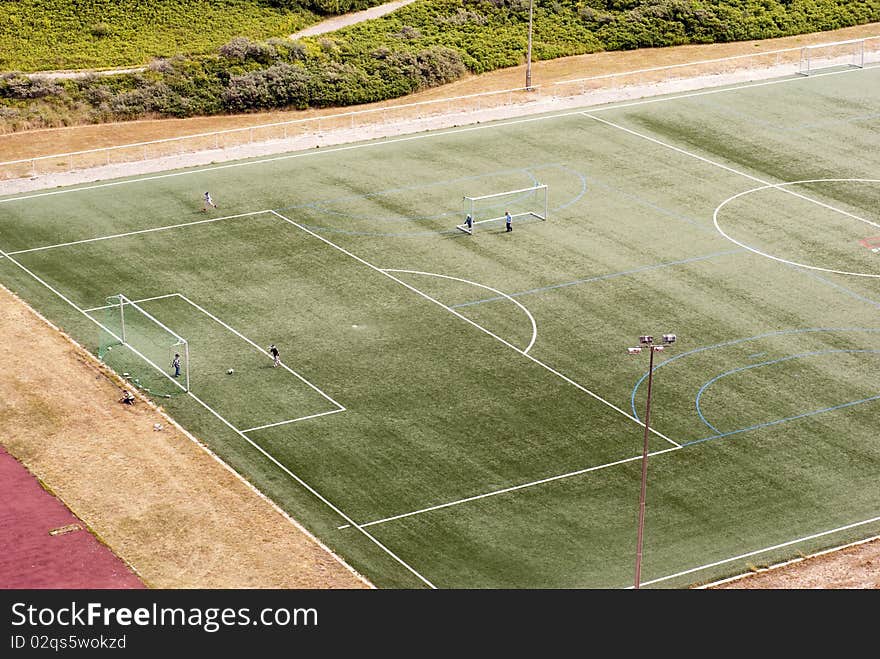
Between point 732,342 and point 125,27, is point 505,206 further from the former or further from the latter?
point 125,27

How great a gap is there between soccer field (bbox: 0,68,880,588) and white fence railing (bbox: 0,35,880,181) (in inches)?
164

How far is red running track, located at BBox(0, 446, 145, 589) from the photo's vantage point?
70500 millimetres

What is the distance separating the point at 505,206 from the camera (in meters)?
114

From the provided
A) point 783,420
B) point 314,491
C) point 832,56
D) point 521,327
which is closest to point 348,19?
point 832,56

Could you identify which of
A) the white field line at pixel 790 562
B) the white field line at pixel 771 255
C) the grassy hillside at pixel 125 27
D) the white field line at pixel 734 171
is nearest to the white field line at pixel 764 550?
the white field line at pixel 790 562

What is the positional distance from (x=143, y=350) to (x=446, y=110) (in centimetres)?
5209

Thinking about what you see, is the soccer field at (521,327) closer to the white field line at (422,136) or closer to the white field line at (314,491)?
the white field line at (314,491)

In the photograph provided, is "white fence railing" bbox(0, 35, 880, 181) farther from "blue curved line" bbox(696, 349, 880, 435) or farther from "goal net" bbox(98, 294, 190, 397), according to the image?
"blue curved line" bbox(696, 349, 880, 435)

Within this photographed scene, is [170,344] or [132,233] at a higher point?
[170,344]

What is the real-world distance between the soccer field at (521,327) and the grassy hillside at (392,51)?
12768mm

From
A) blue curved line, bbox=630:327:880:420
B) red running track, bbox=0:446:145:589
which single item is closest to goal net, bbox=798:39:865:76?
blue curved line, bbox=630:327:880:420

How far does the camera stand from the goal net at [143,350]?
89312mm

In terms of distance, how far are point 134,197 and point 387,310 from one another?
90.9ft
